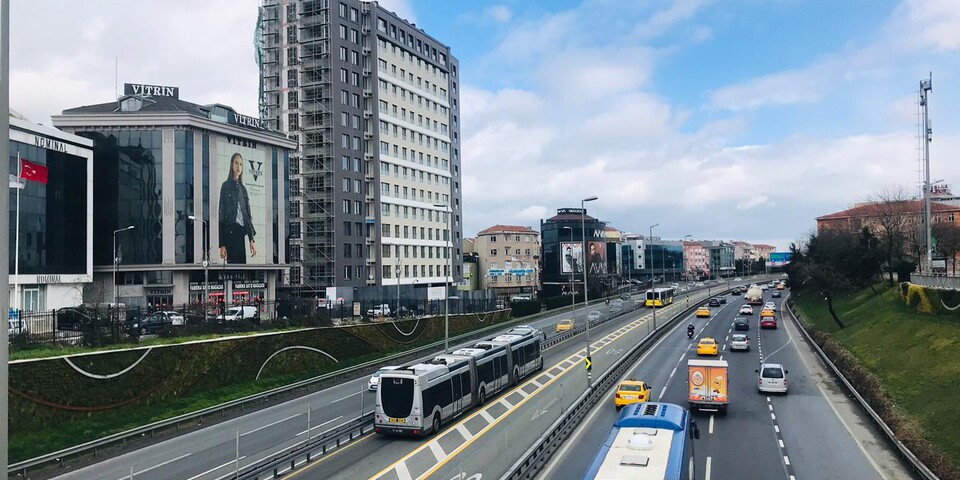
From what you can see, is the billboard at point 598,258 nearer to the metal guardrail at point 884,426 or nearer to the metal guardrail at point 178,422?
the metal guardrail at point 884,426

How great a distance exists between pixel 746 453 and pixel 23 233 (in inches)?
2281

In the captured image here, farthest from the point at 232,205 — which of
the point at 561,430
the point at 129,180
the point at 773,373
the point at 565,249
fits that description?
the point at 565,249

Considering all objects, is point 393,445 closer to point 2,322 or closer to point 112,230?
point 2,322

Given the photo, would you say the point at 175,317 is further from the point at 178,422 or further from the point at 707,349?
the point at 707,349

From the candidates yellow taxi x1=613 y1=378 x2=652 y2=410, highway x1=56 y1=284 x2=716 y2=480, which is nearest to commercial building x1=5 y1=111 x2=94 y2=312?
highway x1=56 y1=284 x2=716 y2=480

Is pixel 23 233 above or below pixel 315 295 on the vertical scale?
above

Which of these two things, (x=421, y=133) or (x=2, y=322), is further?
(x=421, y=133)

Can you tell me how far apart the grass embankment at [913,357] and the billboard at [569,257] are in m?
71.1

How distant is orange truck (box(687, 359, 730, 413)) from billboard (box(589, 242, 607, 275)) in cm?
10142

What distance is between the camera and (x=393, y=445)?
A: 25844 millimetres

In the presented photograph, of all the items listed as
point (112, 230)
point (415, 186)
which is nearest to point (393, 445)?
point (112, 230)

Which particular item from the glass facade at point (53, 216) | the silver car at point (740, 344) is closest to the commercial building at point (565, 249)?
the silver car at point (740, 344)

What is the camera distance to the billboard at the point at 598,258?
135m

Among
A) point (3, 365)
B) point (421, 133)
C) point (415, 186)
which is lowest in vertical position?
point (3, 365)
